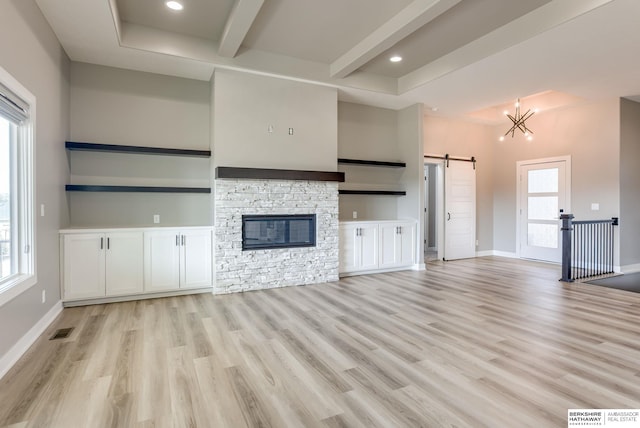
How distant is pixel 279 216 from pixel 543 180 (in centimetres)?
583

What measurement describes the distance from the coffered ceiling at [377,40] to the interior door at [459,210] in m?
2.27

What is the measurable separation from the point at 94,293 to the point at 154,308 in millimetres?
812

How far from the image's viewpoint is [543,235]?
725 cm

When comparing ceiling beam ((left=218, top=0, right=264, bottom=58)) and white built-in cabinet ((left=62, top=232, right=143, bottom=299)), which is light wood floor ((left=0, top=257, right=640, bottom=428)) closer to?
white built-in cabinet ((left=62, top=232, right=143, bottom=299))

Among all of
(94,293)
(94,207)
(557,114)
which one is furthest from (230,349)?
(557,114)

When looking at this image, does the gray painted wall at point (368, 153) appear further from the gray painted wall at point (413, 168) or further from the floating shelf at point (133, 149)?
the floating shelf at point (133, 149)

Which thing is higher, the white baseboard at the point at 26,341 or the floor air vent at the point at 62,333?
the white baseboard at the point at 26,341

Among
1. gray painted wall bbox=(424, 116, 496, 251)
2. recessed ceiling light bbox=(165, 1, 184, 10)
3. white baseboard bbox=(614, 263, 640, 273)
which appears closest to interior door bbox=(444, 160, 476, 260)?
gray painted wall bbox=(424, 116, 496, 251)

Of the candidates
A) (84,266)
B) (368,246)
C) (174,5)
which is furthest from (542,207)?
(84,266)

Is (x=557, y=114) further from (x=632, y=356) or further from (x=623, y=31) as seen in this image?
(x=632, y=356)

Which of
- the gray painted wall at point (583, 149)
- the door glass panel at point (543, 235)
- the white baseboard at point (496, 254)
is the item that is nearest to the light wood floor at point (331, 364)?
the gray painted wall at point (583, 149)

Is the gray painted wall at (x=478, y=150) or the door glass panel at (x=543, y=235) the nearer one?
the door glass panel at (x=543, y=235)

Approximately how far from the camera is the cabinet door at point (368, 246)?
5945 millimetres

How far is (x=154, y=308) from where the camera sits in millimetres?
4137
